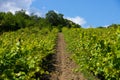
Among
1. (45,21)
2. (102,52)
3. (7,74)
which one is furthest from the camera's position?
(45,21)

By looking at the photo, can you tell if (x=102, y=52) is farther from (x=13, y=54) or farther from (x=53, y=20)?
(x=53, y=20)

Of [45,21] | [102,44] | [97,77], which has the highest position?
[45,21]

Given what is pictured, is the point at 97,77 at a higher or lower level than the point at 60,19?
lower

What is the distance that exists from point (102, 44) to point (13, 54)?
392cm

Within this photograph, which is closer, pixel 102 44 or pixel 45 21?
pixel 102 44

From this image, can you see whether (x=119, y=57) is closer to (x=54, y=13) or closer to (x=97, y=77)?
(x=97, y=77)

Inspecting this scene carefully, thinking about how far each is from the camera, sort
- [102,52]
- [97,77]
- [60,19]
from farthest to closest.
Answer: [60,19], [97,77], [102,52]

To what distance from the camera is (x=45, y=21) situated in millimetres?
93938

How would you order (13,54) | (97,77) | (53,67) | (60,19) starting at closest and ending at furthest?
(13,54) → (97,77) → (53,67) → (60,19)

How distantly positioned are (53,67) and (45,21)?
76.8 meters

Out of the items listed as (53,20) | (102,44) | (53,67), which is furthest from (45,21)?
(102,44)

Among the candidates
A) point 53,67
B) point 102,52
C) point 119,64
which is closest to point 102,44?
point 102,52

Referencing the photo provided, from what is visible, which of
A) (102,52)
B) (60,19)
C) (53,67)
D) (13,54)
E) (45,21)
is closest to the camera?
(13,54)

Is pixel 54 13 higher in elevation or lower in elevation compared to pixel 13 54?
higher
